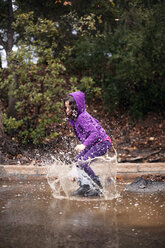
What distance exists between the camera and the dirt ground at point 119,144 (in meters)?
7.98

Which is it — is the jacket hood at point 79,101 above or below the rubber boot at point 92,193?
above

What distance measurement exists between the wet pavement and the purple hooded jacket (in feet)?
2.84

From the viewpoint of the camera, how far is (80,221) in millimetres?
3766

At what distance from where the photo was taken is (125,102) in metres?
12.7

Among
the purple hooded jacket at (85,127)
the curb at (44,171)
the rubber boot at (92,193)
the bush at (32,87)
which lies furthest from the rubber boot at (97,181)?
the bush at (32,87)

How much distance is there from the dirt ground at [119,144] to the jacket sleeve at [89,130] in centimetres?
290

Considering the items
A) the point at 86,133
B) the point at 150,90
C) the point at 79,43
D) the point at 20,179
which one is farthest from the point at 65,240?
the point at 79,43

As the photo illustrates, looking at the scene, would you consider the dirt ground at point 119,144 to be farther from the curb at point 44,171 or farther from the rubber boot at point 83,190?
the rubber boot at point 83,190

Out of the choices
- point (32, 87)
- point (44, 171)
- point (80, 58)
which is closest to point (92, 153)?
→ point (44, 171)

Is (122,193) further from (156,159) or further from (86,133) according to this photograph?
Answer: (156,159)

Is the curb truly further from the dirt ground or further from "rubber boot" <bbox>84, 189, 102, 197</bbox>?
"rubber boot" <bbox>84, 189, 102, 197</bbox>

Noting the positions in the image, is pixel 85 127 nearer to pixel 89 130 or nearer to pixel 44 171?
pixel 89 130

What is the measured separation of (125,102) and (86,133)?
7.93 metres

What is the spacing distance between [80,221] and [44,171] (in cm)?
297
